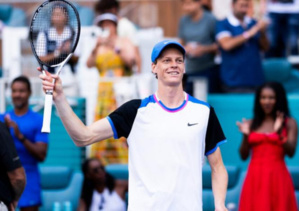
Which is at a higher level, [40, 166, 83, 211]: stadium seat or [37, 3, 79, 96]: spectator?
[37, 3, 79, 96]: spectator

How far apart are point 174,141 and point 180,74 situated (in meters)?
0.43

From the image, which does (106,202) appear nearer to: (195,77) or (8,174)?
(195,77)

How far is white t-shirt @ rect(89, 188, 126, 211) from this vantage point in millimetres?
8547

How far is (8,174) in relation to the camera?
6031 millimetres

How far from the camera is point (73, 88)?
10664 millimetres

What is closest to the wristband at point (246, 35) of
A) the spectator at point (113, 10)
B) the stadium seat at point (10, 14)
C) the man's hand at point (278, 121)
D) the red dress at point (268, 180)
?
the spectator at point (113, 10)

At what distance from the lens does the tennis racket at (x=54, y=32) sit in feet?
17.6

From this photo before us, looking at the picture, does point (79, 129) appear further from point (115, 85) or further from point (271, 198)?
point (115, 85)

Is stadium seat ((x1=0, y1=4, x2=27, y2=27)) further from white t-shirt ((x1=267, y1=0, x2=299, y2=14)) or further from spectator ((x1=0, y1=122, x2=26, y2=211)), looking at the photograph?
spectator ((x1=0, y1=122, x2=26, y2=211))

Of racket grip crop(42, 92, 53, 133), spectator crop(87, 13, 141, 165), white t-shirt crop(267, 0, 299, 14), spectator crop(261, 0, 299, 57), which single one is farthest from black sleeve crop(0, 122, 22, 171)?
white t-shirt crop(267, 0, 299, 14)

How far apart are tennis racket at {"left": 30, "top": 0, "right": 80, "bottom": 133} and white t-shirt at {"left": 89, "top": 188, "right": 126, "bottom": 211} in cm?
155

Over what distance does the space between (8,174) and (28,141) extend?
2.03 metres

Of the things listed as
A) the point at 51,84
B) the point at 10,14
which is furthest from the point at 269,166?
Answer: the point at 10,14

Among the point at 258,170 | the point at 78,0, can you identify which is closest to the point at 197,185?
the point at 258,170
